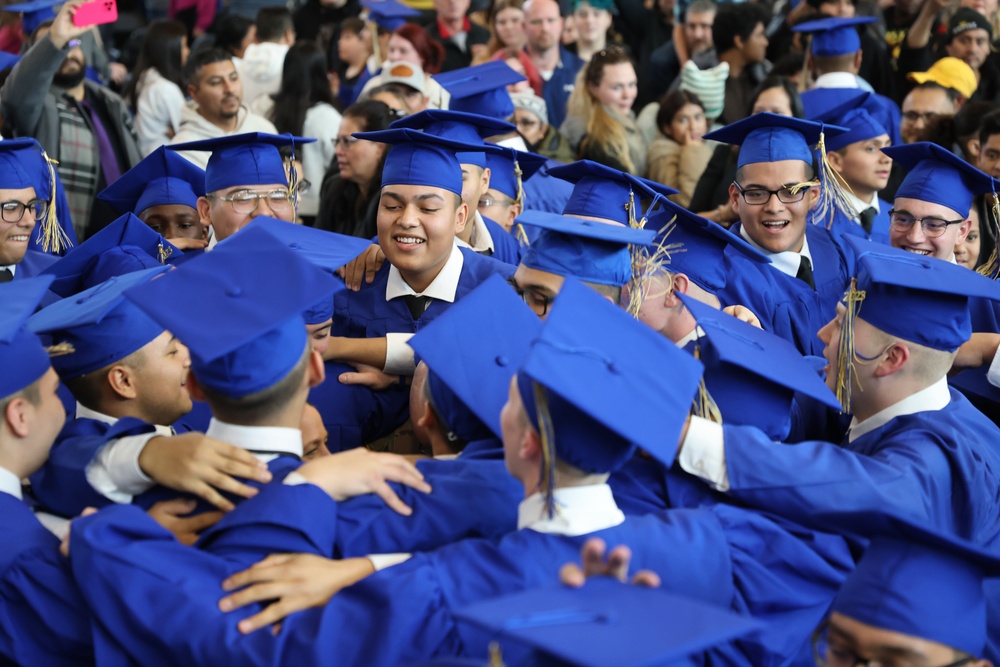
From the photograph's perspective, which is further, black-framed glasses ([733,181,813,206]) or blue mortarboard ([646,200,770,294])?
black-framed glasses ([733,181,813,206])

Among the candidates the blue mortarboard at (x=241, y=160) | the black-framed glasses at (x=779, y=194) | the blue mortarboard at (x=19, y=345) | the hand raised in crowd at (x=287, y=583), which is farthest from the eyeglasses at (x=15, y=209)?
the black-framed glasses at (x=779, y=194)

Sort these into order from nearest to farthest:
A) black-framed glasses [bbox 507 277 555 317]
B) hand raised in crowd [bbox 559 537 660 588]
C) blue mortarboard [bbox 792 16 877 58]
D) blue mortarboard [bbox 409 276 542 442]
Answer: hand raised in crowd [bbox 559 537 660 588]
blue mortarboard [bbox 409 276 542 442]
black-framed glasses [bbox 507 277 555 317]
blue mortarboard [bbox 792 16 877 58]

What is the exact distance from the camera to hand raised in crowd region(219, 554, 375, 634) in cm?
221

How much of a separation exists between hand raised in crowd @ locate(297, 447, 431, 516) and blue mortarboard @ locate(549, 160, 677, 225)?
1705 mm

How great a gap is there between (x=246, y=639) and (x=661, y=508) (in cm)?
101

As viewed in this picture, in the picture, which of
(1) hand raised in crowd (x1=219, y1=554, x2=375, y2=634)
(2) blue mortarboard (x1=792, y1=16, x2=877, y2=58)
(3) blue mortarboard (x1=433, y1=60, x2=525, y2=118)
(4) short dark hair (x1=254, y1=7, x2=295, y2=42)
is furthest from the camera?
(4) short dark hair (x1=254, y1=7, x2=295, y2=42)

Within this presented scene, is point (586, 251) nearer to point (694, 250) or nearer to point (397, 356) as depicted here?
point (694, 250)

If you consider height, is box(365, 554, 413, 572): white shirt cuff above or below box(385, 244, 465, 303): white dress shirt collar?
above

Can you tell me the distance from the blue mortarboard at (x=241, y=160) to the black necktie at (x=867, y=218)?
104 inches

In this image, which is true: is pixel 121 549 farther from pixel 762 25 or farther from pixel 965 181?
pixel 762 25

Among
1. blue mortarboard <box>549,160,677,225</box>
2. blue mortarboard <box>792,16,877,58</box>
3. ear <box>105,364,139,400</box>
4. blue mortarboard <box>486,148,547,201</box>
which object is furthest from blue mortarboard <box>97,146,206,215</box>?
blue mortarboard <box>792,16,877,58</box>

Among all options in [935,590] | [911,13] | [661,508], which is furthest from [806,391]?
[911,13]

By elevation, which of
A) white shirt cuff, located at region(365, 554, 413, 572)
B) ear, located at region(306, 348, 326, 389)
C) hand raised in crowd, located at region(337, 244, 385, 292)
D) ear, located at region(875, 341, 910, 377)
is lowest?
hand raised in crowd, located at region(337, 244, 385, 292)

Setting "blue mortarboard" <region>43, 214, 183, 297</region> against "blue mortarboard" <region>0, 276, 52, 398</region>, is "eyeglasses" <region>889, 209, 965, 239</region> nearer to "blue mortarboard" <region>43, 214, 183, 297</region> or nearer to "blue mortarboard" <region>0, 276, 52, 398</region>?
"blue mortarboard" <region>43, 214, 183, 297</region>
